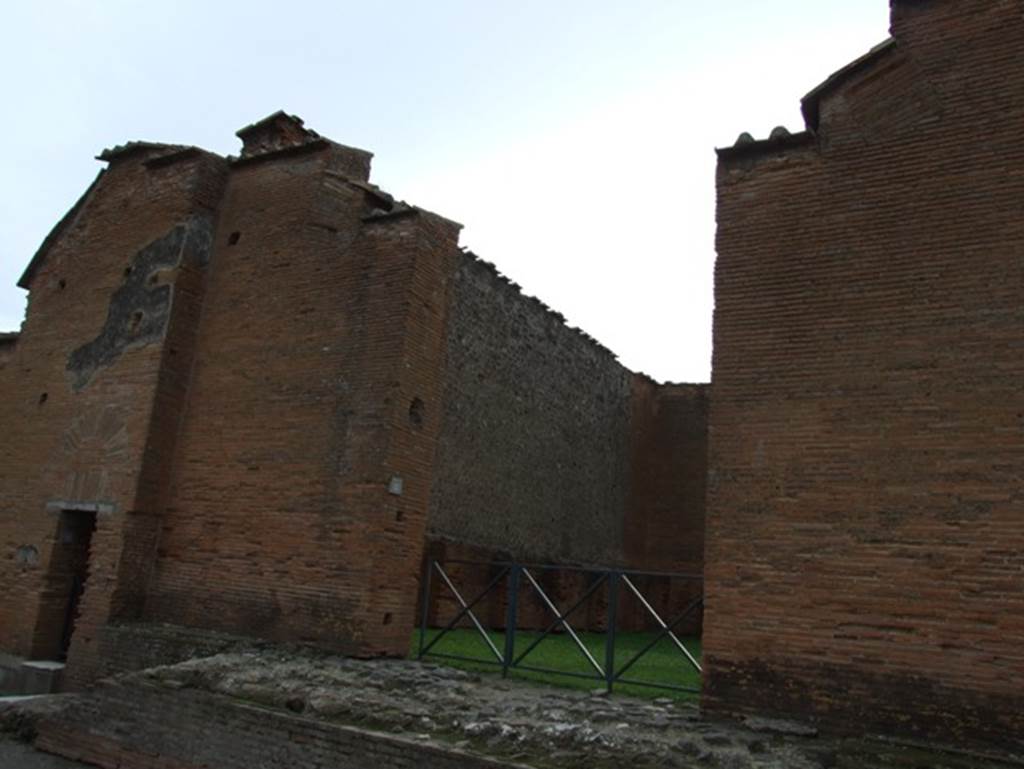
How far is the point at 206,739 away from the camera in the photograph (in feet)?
21.7

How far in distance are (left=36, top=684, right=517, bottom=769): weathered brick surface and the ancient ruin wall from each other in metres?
7.92

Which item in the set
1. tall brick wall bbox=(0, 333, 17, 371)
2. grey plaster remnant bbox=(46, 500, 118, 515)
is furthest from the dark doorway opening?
tall brick wall bbox=(0, 333, 17, 371)

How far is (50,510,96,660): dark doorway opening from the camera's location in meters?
10.5

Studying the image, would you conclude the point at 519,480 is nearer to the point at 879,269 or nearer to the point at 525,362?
the point at 525,362

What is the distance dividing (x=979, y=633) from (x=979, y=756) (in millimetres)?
763

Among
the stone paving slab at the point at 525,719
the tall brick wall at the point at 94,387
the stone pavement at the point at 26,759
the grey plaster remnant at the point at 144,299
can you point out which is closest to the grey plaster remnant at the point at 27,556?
the tall brick wall at the point at 94,387

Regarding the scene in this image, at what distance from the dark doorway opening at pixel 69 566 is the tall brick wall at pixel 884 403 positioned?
322 inches

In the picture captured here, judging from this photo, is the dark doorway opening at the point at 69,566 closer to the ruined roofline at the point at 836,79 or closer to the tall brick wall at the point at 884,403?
the tall brick wall at the point at 884,403

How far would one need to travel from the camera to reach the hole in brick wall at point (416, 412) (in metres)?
9.12

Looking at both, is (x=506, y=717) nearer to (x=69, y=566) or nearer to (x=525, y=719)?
(x=525, y=719)

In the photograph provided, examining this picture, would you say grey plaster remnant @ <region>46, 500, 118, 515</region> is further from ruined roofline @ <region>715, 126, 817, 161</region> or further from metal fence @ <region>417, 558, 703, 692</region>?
ruined roofline @ <region>715, 126, 817, 161</region>

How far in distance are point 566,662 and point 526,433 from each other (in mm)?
8394

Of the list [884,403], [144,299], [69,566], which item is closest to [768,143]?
[884,403]

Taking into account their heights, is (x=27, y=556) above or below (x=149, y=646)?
above
